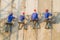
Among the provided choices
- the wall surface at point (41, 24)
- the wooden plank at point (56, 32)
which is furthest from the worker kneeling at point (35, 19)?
the wooden plank at point (56, 32)

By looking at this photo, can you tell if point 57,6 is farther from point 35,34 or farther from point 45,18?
point 35,34

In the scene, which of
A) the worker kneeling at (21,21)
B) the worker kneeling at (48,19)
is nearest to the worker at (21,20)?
the worker kneeling at (21,21)

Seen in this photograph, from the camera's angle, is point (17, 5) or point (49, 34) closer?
point (49, 34)

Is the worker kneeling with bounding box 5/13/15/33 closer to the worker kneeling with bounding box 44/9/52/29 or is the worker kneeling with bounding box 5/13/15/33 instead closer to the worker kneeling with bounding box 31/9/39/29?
the worker kneeling with bounding box 31/9/39/29

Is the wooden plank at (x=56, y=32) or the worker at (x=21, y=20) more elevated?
the worker at (x=21, y=20)

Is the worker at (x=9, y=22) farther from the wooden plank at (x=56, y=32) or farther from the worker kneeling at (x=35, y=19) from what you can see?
the wooden plank at (x=56, y=32)

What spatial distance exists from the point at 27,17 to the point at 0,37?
27cm

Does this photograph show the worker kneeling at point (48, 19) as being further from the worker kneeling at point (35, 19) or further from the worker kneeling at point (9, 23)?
the worker kneeling at point (9, 23)

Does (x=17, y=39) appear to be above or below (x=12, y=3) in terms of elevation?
below

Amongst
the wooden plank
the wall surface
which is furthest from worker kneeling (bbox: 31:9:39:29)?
the wooden plank

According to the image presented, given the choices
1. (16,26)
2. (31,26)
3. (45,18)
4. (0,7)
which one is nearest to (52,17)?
(45,18)

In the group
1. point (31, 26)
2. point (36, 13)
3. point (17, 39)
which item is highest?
point (36, 13)

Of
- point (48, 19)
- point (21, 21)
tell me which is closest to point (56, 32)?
point (48, 19)

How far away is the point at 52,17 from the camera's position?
1.62 metres
